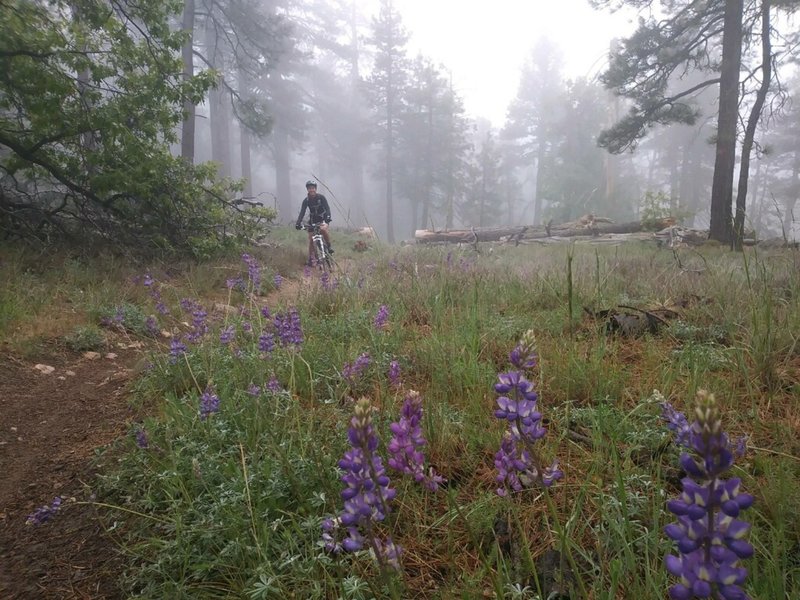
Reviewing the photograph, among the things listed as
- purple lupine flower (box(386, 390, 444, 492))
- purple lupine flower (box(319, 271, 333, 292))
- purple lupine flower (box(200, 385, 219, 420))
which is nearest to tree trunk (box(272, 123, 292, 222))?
purple lupine flower (box(319, 271, 333, 292))

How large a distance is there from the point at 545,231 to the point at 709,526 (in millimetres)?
19947

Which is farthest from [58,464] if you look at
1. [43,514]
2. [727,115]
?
[727,115]

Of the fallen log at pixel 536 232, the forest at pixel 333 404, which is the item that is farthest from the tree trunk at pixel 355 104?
the forest at pixel 333 404

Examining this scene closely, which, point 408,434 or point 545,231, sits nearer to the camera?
point 408,434

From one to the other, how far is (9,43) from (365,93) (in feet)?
103

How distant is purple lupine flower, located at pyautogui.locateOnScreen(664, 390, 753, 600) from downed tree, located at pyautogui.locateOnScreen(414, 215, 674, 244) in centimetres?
1666

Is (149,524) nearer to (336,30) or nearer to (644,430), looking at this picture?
(644,430)

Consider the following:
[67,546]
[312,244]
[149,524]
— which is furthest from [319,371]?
[312,244]

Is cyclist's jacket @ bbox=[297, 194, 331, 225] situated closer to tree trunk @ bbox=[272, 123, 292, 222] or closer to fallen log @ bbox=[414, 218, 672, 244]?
fallen log @ bbox=[414, 218, 672, 244]

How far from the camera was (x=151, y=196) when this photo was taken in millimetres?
7359

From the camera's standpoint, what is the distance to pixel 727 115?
12.3 m

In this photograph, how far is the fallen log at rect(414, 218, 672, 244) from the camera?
17.7 metres

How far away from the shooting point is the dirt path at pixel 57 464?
1727 mm

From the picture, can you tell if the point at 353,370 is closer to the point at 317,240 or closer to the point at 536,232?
the point at 317,240
